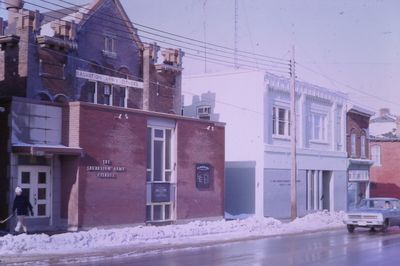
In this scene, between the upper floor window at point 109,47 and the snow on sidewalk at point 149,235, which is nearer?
the snow on sidewalk at point 149,235

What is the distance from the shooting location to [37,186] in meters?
24.4

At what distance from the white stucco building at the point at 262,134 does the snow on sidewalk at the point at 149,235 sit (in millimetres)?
4047

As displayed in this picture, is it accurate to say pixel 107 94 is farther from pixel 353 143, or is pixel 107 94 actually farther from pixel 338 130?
pixel 353 143

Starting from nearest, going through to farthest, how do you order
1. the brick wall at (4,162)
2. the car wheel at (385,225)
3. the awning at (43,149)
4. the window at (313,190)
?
the awning at (43,149)
the brick wall at (4,162)
the car wheel at (385,225)
the window at (313,190)

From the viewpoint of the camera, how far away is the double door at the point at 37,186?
78.8ft

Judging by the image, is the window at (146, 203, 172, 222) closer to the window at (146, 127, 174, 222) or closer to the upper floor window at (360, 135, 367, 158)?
the window at (146, 127, 174, 222)

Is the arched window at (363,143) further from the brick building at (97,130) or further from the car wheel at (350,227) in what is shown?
the car wheel at (350,227)

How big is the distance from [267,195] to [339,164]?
10.3 m

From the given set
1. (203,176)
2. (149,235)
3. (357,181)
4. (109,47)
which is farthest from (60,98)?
(357,181)

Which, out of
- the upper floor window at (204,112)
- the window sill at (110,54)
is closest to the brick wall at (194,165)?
the window sill at (110,54)

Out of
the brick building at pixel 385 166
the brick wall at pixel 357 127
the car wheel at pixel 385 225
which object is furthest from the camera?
the brick building at pixel 385 166

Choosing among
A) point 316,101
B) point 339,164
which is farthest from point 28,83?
point 339,164

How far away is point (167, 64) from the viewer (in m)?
35.8

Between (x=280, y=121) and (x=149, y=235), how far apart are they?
56.5 feet
